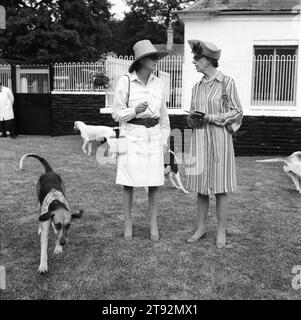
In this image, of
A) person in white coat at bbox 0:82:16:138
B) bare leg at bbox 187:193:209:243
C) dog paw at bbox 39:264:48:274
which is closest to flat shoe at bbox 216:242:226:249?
bare leg at bbox 187:193:209:243

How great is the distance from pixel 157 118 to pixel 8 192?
3621 mm

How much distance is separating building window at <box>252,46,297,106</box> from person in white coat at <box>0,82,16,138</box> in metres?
7.50

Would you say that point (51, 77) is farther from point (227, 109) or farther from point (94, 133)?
point (227, 109)

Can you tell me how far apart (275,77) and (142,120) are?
8824 mm

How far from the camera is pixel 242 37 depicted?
13.6 m

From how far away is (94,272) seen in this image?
4.47m

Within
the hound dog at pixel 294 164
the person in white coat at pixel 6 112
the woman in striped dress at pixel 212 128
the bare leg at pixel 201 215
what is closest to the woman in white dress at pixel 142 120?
the woman in striped dress at pixel 212 128

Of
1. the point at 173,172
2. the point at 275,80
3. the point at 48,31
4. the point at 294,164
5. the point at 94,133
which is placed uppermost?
the point at 48,31

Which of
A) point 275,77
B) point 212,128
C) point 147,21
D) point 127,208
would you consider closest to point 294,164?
point 212,128

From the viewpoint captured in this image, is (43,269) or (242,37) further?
(242,37)

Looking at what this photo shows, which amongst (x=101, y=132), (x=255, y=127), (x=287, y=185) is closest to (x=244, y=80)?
(x=255, y=127)

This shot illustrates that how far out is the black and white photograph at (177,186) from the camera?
430 cm

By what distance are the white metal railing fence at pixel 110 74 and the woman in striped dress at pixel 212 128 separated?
8.48m

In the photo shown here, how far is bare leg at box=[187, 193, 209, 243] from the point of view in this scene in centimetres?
534
